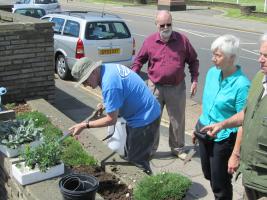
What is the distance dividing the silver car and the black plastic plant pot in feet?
26.0

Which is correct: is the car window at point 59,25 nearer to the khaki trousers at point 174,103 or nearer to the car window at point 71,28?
the car window at point 71,28

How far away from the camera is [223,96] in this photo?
4.27 meters

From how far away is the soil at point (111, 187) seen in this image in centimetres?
448

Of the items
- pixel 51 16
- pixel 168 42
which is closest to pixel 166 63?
pixel 168 42

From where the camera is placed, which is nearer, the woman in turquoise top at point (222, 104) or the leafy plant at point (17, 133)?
the woman in turquoise top at point (222, 104)

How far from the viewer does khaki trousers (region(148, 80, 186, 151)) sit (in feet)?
20.7

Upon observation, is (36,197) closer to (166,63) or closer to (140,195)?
(140,195)

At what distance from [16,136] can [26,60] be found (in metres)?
3.27

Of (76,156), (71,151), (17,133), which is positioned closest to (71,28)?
(71,151)

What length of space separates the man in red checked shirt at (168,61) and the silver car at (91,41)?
5569mm

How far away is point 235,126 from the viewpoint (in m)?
4.08

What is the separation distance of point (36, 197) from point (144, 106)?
4.64 ft

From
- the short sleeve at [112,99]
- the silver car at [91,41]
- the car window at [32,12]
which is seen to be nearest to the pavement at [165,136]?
the silver car at [91,41]

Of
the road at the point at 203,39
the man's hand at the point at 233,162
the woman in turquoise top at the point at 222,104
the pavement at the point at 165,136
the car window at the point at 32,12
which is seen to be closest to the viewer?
the man's hand at the point at 233,162
